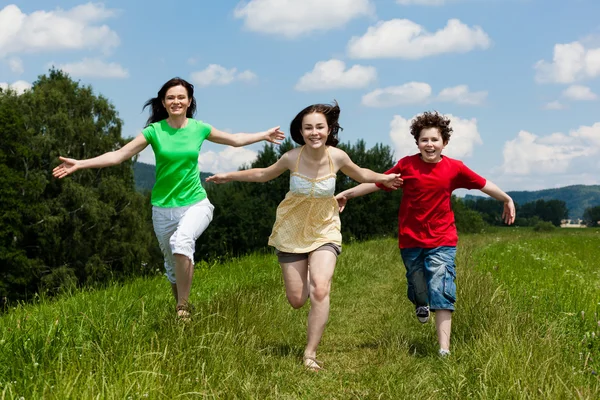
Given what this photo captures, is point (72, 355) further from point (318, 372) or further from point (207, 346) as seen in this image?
point (318, 372)

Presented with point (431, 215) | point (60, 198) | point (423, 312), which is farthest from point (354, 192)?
point (60, 198)

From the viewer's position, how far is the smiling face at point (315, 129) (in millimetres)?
4933

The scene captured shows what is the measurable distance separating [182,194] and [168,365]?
1937 mm

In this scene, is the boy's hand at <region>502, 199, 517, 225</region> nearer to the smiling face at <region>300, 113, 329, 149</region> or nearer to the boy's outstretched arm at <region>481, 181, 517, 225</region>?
the boy's outstretched arm at <region>481, 181, 517, 225</region>

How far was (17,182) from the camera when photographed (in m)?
31.2

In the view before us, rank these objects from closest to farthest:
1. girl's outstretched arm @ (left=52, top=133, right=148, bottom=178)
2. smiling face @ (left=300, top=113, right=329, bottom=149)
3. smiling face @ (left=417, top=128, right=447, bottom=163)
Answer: smiling face @ (left=300, top=113, right=329, bottom=149) → girl's outstretched arm @ (left=52, top=133, right=148, bottom=178) → smiling face @ (left=417, top=128, right=447, bottom=163)

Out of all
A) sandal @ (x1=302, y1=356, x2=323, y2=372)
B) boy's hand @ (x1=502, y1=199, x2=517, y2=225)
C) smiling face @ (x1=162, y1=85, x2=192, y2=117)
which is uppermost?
smiling face @ (x1=162, y1=85, x2=192, y2=117)

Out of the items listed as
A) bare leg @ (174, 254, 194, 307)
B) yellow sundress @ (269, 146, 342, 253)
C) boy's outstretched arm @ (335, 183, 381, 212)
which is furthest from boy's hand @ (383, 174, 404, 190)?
bare leg @ (174, 254, 194, 307)

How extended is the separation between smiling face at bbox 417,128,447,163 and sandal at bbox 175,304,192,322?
2530 millimetres

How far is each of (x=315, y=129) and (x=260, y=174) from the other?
0.66 meters

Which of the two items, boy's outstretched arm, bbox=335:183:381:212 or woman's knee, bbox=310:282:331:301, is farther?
boy's outstretched arm, bbox=335:183:381:212

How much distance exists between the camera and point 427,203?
17.4 ft

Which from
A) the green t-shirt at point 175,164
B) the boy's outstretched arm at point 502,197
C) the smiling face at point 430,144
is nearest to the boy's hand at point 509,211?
the boy's outstretched arm at point 502,197

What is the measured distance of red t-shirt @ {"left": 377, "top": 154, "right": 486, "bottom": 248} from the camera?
526 centimetres
